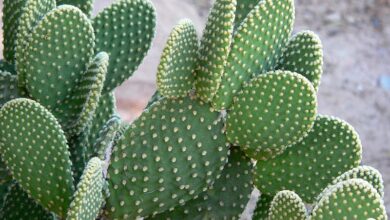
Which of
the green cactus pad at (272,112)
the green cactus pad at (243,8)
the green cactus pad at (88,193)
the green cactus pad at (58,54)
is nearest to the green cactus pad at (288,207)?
the green cactus pad at (272,112)

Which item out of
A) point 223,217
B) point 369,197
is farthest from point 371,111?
point 369,197

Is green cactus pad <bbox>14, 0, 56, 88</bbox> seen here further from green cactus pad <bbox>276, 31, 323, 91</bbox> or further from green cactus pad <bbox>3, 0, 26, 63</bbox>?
green cactus pad <bbox>276, 31, 323, 91</bbox>

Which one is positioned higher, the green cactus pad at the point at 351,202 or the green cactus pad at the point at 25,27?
the green cactus pad at the point at 25,27

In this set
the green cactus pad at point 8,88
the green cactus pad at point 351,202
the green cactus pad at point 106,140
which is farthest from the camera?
the green cactus pad at point 8,88

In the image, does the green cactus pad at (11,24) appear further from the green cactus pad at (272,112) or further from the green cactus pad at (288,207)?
the green cactus pad at (288,207)

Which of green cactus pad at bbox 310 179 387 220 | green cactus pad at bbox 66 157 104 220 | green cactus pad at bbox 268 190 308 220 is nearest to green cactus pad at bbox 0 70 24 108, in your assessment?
green cactus pad at bbox 66 157 104 220

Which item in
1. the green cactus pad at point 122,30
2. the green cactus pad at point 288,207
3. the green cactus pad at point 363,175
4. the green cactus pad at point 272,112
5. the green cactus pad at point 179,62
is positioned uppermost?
the green cactus pad at point 122,30
